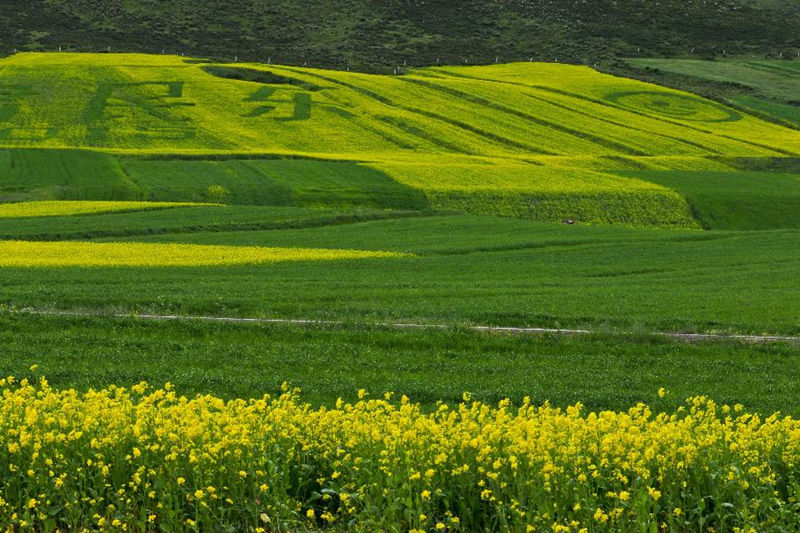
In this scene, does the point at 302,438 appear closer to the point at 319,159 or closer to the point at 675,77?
the point at 319,159

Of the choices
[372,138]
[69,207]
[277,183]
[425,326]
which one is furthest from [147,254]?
[372,138]

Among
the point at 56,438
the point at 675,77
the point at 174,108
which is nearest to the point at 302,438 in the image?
the point at 56,438

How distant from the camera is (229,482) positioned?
10734mm

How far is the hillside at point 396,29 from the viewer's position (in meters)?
138

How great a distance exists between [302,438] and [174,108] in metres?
83.3

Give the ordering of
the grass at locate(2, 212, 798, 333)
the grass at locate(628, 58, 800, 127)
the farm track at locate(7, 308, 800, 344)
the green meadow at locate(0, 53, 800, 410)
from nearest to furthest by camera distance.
Result: the green meadow at locate(0, 53, 800, 410)
the farm track at locate(7, 308, 800, 344)
the grass at locate(2, 212, 798, 333)
the grass at locate(628, 58, 800, 127)

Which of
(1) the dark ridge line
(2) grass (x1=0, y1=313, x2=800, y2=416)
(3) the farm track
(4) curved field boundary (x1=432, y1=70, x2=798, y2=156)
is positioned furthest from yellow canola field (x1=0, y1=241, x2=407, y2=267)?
(4) curved field boundary (x1=432, y1=70, x2=798, y2=156)

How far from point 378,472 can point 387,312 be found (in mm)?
18293

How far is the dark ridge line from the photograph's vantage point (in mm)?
48562

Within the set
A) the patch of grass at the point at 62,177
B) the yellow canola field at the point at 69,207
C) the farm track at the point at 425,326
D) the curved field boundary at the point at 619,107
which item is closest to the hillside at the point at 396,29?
the curved field boundary at the point at 619,107

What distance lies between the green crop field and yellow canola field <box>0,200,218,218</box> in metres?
0.30

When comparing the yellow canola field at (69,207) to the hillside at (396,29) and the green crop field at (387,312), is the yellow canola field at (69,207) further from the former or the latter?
the hillside at (396,29)

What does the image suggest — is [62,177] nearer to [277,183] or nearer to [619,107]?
[277,183]

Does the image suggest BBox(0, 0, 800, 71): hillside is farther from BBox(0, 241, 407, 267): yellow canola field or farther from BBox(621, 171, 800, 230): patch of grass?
BBox(0, 241, 407, 267): yellow canola field
